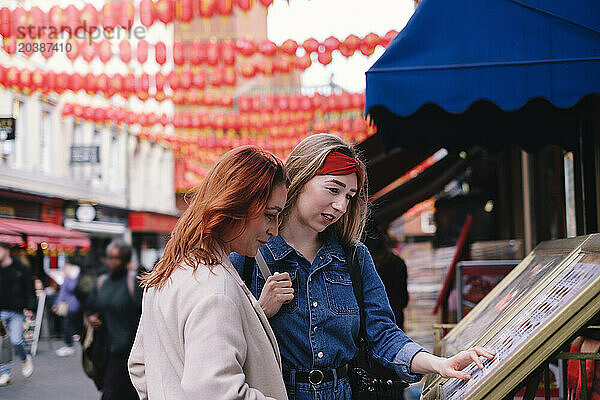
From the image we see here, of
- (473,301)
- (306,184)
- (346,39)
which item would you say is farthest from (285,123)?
(306,184)

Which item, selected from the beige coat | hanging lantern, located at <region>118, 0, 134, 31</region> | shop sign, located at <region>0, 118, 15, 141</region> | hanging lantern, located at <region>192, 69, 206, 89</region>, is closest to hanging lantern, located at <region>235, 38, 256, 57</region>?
hanging lantern, located at <region>192, 69, 206, 89</region>

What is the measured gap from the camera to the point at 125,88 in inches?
559

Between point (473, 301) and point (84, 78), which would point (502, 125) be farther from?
point (84, 78)

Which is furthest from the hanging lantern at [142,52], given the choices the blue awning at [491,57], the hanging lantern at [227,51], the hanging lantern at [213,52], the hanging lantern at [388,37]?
the blue awning at [491,57]

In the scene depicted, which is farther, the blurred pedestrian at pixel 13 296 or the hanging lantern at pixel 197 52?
the hanging lantern at pixel 197 52

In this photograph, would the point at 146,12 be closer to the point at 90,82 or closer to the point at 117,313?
the point at 90,82

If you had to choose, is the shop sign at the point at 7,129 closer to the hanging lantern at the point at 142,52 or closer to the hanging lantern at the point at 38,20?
the hanging lantern at the point at 38,20

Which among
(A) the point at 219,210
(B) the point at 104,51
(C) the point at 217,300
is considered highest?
(B) the point at 104,51

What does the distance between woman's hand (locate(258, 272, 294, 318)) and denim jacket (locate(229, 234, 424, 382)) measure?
0.10 meters

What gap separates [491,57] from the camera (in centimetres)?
→ 398

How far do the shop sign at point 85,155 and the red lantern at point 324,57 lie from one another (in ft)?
26.3

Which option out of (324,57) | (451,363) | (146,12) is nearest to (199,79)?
(324,57)

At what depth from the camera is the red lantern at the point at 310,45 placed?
12344 millimetres

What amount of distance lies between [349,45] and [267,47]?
5.33 feet
